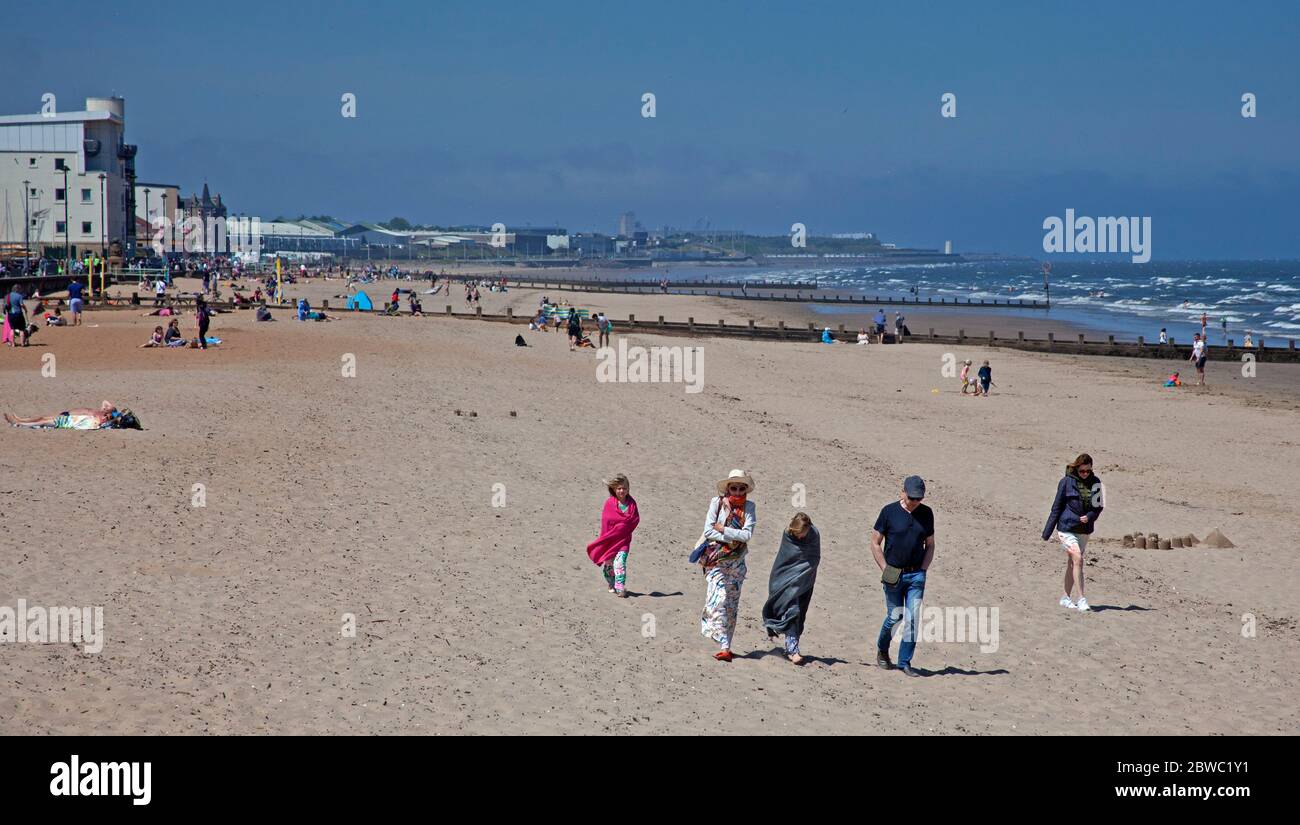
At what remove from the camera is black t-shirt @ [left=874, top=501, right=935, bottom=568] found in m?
9.65

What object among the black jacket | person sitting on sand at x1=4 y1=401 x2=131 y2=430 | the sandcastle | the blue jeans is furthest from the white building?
the blue jeans

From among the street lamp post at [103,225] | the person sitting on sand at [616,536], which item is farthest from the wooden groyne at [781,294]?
the person sitting on sand at [616,536]

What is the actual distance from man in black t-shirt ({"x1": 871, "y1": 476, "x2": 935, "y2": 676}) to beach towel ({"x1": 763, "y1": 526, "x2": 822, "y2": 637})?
19.2 inches

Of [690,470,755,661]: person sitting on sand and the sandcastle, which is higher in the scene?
[690,470,755,661]: person sitting on sand

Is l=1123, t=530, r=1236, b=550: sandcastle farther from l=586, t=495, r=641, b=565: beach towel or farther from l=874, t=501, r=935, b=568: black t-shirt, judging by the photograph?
l=586, t=495, r=641, b=565: beach towel

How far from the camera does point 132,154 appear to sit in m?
108

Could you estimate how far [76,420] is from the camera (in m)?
18.0

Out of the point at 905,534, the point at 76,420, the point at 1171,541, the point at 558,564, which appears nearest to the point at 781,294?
the point at 76,420

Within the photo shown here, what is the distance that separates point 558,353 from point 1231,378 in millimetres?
20865

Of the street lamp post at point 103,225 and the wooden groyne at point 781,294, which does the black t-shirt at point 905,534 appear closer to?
the wooden groyne at point 781,294
